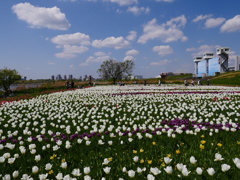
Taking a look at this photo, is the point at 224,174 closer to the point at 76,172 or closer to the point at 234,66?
the point at 76,172

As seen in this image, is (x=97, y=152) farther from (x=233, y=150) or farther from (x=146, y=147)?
(x=233, y=150)

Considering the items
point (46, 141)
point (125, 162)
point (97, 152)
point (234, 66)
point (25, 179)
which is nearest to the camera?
point (25, 179)

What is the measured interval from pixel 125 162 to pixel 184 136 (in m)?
2.45

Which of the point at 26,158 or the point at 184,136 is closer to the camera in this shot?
the point at 26,158

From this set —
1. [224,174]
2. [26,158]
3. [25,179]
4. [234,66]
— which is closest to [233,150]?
[224,174]

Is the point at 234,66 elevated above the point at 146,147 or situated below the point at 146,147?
above

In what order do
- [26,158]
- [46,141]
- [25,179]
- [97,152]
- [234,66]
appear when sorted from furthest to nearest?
[234,66], [46,141], [97,152], [26,158], [25,179]

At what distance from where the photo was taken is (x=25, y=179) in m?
3.07

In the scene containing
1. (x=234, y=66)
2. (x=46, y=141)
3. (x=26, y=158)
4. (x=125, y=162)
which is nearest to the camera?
(x=125, y=162)

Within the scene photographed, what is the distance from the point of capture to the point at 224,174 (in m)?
3.25

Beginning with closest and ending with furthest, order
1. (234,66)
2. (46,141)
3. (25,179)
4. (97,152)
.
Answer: (25,179)
(97,152)
(46,141)
(234,66)

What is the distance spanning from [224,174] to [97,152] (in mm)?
2827

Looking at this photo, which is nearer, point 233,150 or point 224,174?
point 224,174

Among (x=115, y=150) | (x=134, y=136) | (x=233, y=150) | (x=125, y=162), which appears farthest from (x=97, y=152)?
(x=233, y=150)
